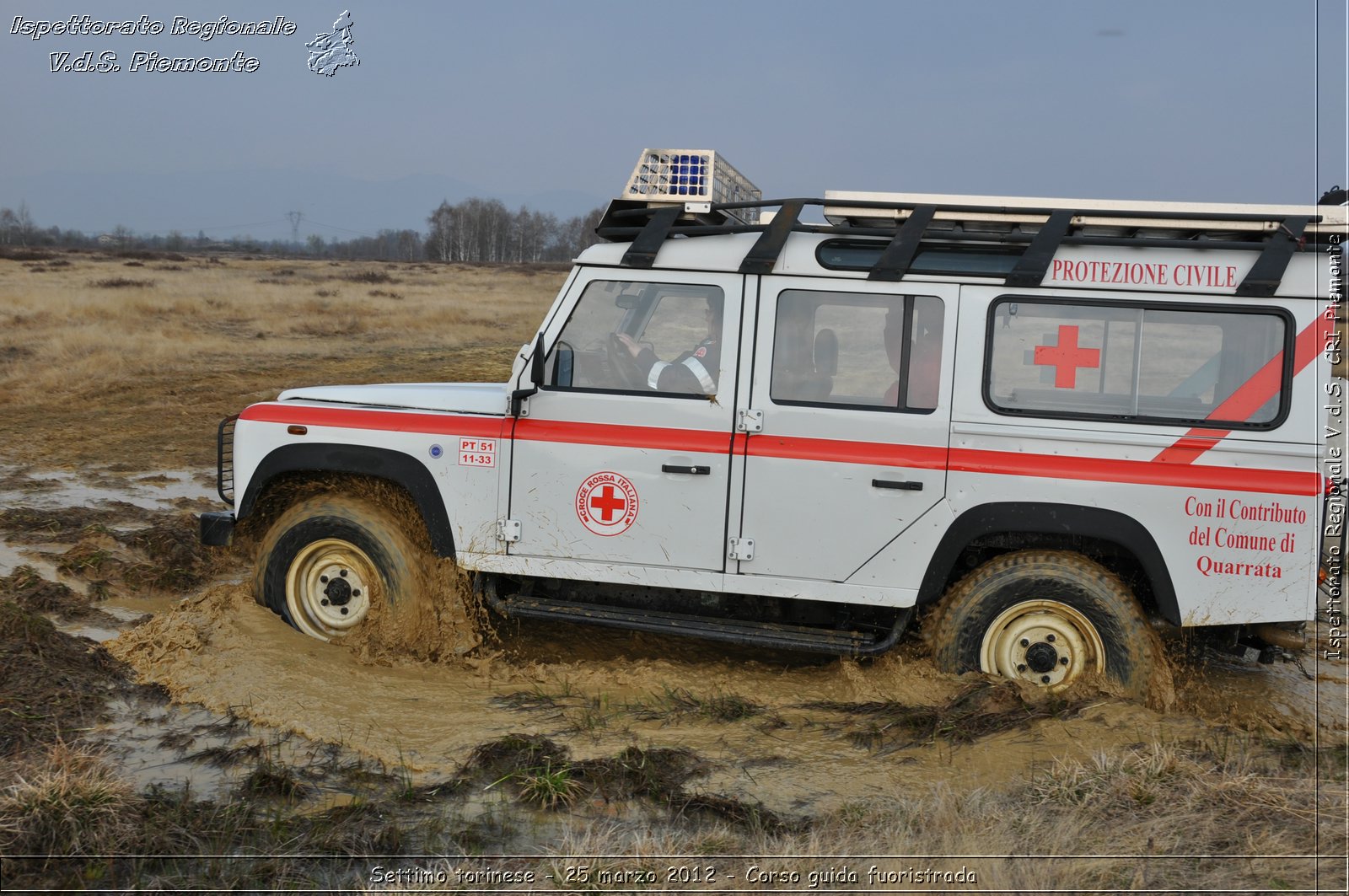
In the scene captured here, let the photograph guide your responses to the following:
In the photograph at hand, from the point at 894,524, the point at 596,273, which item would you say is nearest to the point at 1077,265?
the point at 894,524

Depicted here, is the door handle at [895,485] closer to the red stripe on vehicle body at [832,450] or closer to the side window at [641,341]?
the red stripe on vehicle body at [832,450]

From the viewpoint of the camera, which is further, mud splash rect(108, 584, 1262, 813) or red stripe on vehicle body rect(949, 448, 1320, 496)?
red stripe on vehicle body rect(949, 448, 1320, 496)

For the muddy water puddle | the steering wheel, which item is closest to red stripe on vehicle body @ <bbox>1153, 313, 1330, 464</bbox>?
the steering wheel

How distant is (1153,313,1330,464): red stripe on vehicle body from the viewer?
A: 5.00m

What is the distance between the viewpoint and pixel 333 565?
5.95 meters

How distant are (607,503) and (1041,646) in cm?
222

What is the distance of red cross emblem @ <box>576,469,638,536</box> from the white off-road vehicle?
0.04ft

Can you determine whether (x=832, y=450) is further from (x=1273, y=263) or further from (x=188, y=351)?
(x=188, y=351)

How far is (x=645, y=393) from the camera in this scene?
5457 mm

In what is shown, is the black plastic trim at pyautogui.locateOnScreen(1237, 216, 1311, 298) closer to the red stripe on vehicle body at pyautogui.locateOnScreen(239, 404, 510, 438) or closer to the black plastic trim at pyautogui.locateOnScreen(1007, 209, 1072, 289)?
the black plastic trim at pyautogui.locateOnScreen(1007, 209, 1072, 289)

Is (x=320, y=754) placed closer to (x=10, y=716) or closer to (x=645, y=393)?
(x=10, y=716)

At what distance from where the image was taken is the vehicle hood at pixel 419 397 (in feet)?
18.5

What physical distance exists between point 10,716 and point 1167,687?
208 inches

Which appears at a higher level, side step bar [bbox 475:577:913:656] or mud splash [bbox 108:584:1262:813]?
side step bar [bbox 475:577:913:656]
